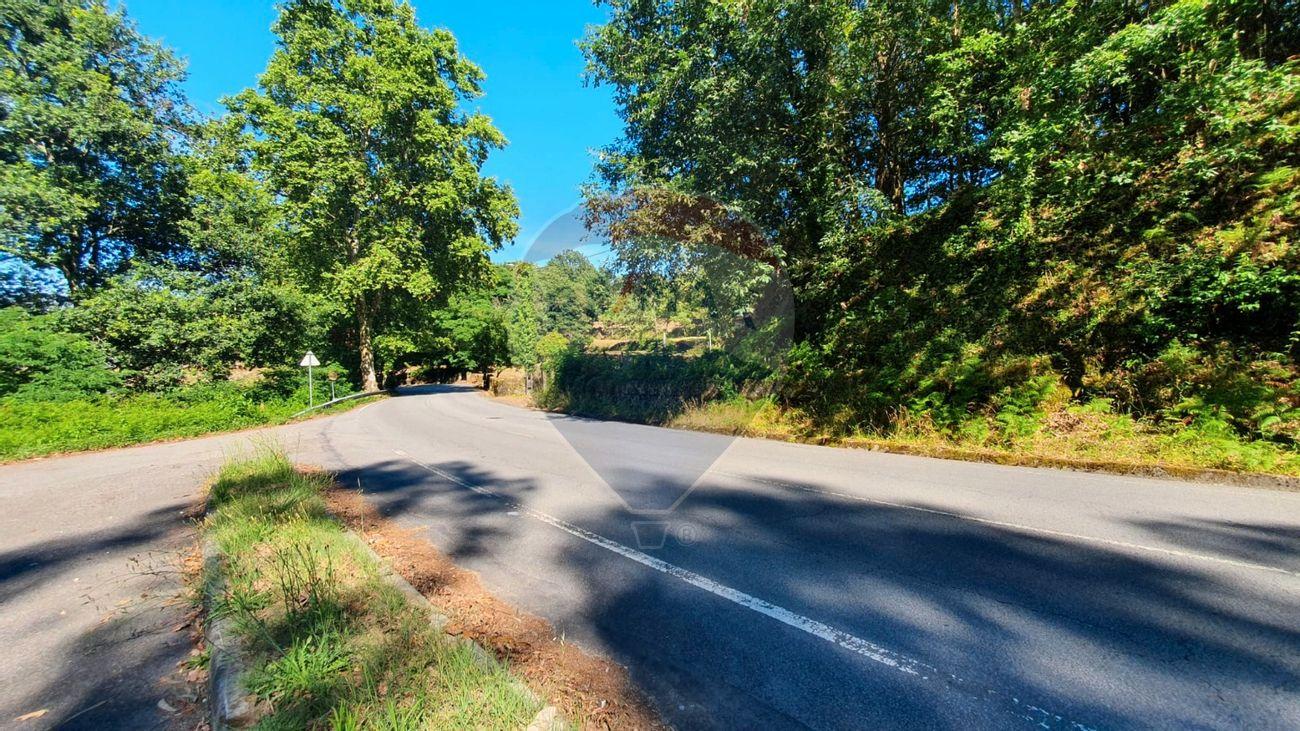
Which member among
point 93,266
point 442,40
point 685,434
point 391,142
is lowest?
point 685,434

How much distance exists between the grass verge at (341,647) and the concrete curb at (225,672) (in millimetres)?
49

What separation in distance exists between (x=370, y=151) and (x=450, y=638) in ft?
87.2

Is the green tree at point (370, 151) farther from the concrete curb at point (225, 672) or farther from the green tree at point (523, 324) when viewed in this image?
the concrete curb at point (225, 672)

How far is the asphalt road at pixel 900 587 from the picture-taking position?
2.32 meters

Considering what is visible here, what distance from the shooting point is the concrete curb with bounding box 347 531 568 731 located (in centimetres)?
205

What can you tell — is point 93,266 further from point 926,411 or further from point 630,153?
point 926,411

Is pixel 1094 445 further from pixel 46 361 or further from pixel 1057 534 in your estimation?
pixel 46 361

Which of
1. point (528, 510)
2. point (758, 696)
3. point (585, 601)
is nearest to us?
point (758, 696)

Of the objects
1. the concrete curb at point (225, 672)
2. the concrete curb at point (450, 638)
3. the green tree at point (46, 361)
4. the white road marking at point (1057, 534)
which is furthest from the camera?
the green tree at point (46, 361)

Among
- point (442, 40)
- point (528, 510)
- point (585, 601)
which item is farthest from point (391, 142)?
point (585, 601)

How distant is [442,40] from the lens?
24.3 meters

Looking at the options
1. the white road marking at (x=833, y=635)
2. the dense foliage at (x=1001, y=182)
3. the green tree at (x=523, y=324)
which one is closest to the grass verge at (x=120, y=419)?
the green tree at (x=523, y=324)

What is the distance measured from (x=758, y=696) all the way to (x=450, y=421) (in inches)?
574

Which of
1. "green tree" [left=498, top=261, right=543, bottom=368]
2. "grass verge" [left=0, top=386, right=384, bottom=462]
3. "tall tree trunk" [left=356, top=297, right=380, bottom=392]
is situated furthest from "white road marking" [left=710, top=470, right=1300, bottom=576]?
"tall tree trunk" [left=356, top=297, right=380, bottom=392]
